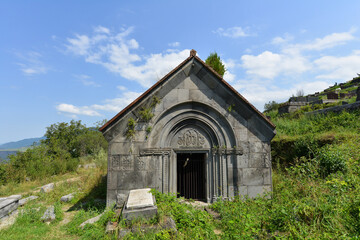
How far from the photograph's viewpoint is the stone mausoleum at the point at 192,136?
6688mm

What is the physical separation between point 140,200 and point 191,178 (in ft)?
10.4

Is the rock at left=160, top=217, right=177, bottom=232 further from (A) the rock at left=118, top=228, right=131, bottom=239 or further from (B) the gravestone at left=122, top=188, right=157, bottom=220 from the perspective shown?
(A) the rock at left=118, top=228, right=131, bottom=239

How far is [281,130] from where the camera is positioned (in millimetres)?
12547

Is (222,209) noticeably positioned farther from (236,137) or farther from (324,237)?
(324,237)

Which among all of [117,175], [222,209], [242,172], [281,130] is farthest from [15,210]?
[281,130]

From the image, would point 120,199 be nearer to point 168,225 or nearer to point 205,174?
point 168,225

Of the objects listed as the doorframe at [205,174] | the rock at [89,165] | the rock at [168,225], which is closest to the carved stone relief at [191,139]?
the doorframe at [205,174]

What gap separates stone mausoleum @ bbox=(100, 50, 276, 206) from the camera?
21.9 ft

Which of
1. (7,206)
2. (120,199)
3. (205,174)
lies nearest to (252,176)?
(205,174)

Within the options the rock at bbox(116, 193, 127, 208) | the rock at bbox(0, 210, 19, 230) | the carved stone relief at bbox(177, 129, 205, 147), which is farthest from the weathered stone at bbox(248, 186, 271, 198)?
the rock at bbox(0, 210, 19, 230)

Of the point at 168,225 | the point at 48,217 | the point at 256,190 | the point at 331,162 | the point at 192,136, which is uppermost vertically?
the point at 192,136

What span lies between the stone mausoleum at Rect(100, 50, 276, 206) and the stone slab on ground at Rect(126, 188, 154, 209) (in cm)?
84

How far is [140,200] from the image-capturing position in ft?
16.8

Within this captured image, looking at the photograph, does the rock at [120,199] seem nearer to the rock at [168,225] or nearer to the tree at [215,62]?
the rock at [168,225]
